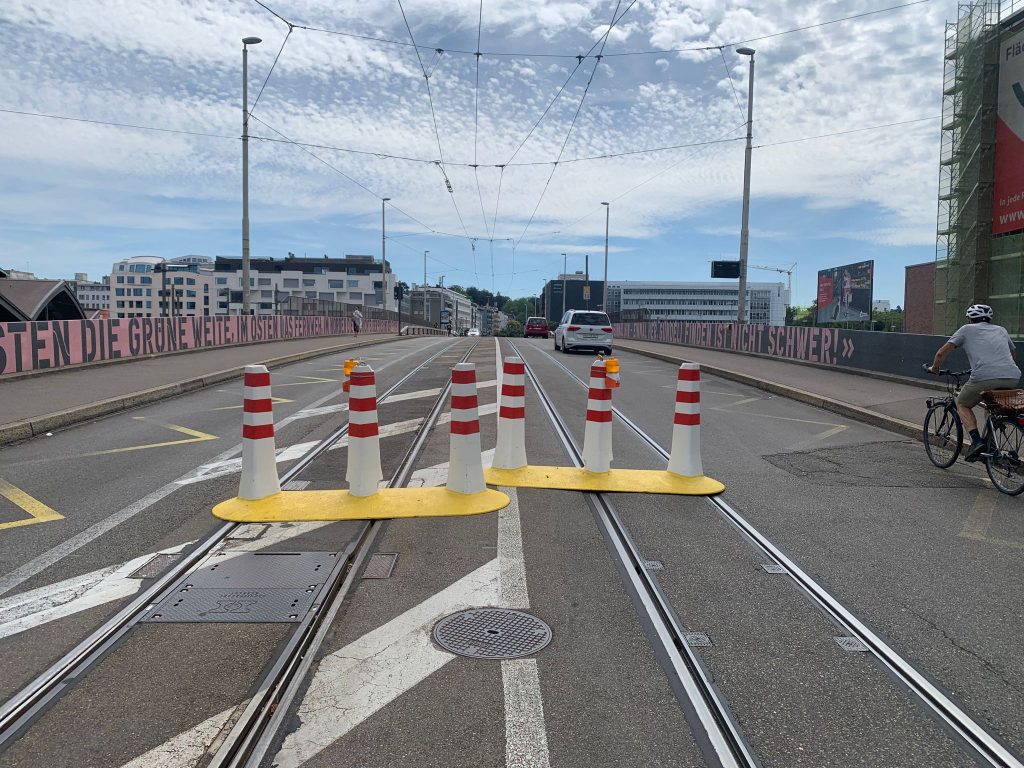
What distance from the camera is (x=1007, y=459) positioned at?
6992mm

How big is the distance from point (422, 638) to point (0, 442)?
7466 millimetres

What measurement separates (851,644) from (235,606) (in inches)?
128

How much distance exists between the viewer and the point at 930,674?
345 cm

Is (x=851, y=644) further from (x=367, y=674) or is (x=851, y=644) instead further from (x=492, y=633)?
(x=367, y=674)

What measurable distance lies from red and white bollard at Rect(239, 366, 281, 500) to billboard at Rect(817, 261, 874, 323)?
189ft

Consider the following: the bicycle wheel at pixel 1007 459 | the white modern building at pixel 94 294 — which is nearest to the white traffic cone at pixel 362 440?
the bicycle wheel at pixel 1007 459

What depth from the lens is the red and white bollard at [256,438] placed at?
615 cm

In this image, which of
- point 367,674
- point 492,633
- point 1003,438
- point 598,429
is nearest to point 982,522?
point 1003,438

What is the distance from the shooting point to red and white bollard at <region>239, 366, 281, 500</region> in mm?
6148

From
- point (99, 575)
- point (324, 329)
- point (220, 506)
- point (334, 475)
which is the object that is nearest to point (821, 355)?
point (334, 475)

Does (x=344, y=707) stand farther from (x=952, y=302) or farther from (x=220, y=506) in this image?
(x=952, y=302)

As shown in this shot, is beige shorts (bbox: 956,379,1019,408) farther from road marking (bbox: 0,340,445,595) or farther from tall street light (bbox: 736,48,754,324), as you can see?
tall street light (bbox: 736,48,754,324)

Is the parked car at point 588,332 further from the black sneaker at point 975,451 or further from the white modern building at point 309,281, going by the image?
the white modern building at point 309,281

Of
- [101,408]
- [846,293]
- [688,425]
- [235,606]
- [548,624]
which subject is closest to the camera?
[548,624]
